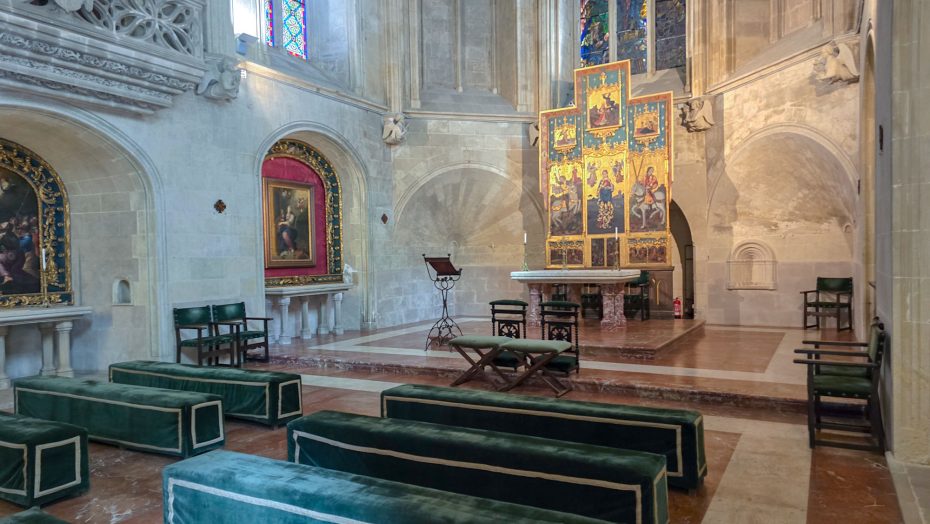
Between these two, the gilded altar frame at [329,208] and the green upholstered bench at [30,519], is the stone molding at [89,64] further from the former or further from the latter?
the green upholstered bench at [30,519]

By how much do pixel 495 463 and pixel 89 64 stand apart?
20.2 ft

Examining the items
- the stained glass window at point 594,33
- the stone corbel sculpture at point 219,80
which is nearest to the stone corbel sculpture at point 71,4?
the stone corbel sculpture at point 219,80

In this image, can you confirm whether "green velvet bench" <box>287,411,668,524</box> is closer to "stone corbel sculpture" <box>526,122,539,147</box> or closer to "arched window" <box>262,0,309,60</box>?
"arched window" <box>262,0,309,60</box>

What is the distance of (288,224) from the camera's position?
33.2ft

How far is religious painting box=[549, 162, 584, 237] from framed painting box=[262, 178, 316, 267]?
180 inches

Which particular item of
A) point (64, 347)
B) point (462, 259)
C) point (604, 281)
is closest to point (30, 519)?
point (64, 347)

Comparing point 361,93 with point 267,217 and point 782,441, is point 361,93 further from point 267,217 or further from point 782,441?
point 782,441

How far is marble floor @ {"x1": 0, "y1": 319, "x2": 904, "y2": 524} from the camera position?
3.31 m

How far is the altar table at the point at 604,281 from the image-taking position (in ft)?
30.5

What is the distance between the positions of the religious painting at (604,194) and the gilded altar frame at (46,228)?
830cm

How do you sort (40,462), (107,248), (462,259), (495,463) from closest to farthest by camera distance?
(495,463)
(40,462)
(107,248)
(462,259)

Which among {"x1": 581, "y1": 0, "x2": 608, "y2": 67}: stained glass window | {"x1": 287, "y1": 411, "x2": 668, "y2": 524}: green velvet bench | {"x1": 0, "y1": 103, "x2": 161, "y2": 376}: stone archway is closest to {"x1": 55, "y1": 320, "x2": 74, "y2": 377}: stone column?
{"x1": 0, "y1": 103, "x2": 161, "y2": 376}: stone archway

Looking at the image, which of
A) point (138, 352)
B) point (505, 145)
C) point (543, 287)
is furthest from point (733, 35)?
point (138, 352)

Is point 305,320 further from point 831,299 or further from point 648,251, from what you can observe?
point 831,299
